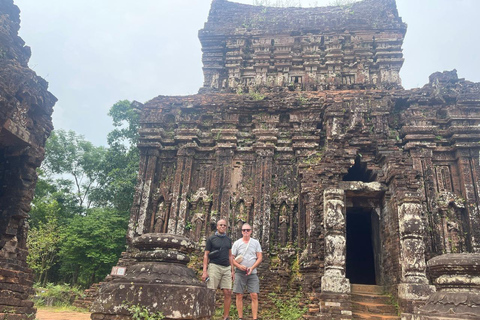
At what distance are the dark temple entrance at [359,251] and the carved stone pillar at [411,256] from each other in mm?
4704

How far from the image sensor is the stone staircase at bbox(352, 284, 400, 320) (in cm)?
734

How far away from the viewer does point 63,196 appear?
77.9ft

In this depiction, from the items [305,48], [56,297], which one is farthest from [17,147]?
[305,48]

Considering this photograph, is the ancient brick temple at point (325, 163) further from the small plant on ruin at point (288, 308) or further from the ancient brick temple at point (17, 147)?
the ancient brick temple at point (17, 147)

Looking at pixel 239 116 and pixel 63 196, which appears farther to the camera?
pixel 63 196

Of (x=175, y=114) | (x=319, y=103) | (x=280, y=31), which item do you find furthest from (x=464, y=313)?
(x=280, y=31)

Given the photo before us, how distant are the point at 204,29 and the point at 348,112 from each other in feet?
24.7

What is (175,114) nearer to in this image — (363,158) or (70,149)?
(363,158)

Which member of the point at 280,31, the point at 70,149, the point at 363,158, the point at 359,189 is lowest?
the point at 359,189

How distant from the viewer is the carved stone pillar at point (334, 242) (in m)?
7.16

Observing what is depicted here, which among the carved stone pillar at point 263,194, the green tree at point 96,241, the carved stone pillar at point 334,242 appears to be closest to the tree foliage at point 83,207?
the green tree at point 96,241

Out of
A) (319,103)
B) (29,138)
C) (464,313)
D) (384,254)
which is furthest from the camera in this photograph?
(319,103)

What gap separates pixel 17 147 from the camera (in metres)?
7.30

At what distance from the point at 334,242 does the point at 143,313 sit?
544 cm
